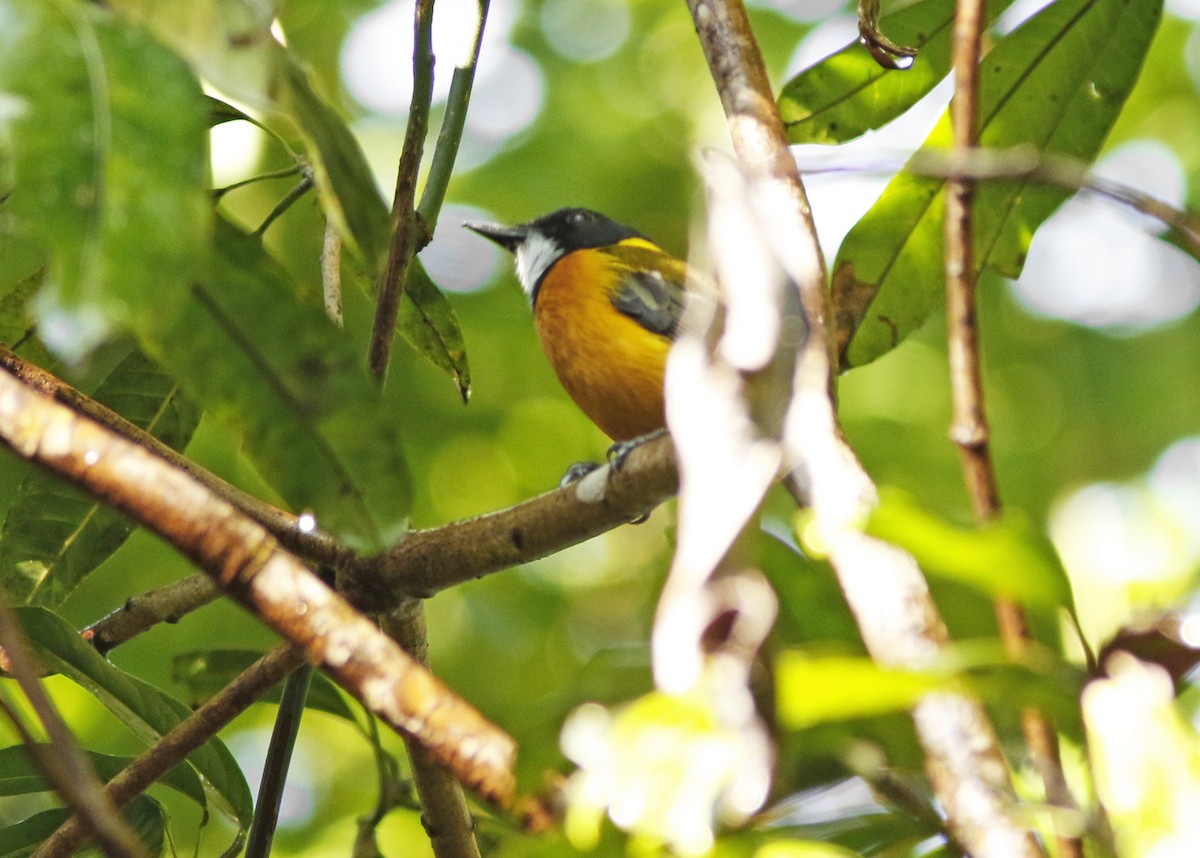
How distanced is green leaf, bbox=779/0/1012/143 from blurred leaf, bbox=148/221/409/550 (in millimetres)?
1227

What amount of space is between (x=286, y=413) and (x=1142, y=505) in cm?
719

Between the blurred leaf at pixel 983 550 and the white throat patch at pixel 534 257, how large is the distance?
3408 millimetres

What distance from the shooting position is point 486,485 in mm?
6453

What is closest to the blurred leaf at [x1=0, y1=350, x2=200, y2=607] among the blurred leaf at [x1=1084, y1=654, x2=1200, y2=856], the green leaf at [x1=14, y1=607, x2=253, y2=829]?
the green leaf at [x1=14, y1=607, x2=253, y2=829]

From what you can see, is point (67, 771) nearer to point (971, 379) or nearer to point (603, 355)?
point (971, 379)

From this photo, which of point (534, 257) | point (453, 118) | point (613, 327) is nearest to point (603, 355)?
point (613, 327)

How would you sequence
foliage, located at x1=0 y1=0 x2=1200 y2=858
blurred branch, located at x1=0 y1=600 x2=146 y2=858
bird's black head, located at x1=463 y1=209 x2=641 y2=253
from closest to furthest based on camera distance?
blurred branch, located at x1=0 y1=600 x2=146 y2=858, foliage, located at x1=0 y1=0 x2=1200 y2=858, bird's black head, located at x1=463 y1=209 x2=641 y2=253

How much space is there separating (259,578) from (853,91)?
167cm

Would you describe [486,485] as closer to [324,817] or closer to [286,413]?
[324,817]

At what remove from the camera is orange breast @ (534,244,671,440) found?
3.43 metres

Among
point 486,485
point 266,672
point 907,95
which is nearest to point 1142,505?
point 486,485

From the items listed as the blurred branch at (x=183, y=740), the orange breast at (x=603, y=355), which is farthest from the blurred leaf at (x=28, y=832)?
the orange breast at (x=603, y=355)

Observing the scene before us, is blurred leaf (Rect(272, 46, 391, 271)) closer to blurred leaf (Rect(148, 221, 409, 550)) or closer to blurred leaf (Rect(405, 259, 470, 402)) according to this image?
blurred leaf (Rect(148, 221, 409, 550))

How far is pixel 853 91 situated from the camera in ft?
7.66
